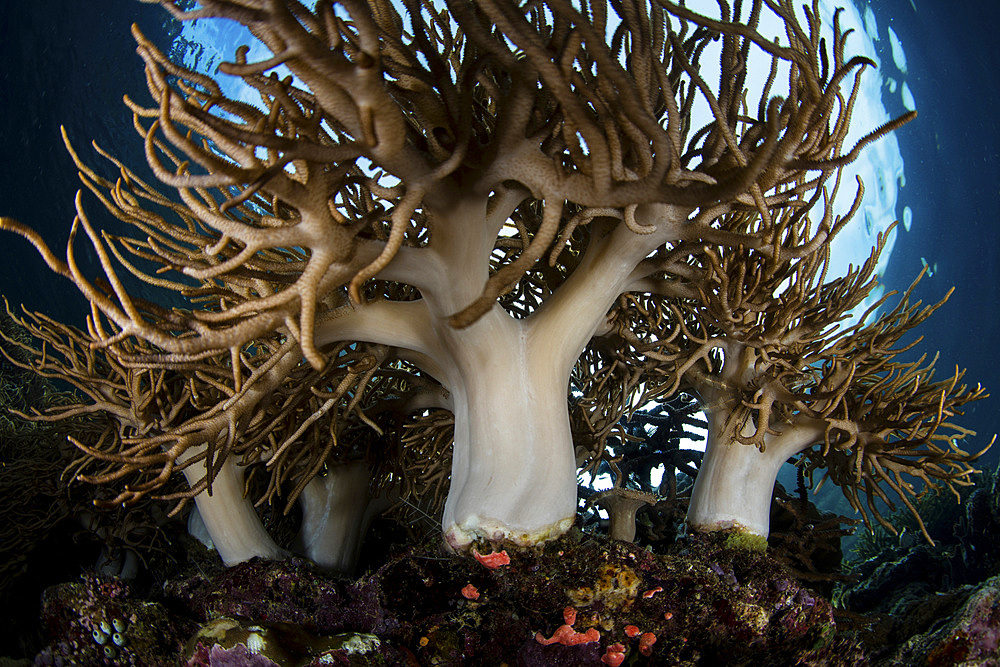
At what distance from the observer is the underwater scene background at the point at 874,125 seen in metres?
16.8

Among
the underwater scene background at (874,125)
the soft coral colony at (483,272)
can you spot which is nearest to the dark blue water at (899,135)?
the underwater scene background at (874,125)

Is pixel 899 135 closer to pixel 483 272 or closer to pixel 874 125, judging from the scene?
pixel 874 125

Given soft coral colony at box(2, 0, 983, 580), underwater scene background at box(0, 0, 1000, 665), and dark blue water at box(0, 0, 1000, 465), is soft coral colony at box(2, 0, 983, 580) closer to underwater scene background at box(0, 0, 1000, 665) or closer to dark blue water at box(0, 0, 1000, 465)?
underwater scene background at box(0, 0, 1000, 665)

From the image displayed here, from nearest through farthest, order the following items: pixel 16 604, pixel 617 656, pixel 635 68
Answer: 1. pixel 635 68
2. pixel 617 656
3. pixel 16 604

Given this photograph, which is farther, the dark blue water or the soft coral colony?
the dark blue water

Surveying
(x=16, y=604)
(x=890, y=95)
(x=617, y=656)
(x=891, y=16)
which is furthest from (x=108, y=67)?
(x=890, y=95)

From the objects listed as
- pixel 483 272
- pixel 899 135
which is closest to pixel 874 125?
pixel 899 135

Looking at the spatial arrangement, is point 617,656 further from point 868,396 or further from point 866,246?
point 866,246

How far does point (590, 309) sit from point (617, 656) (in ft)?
4.48

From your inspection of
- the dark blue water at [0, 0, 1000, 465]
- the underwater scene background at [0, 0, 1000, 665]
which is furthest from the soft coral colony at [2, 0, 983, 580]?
the dark blue water at [0, 0, 1000, 465]

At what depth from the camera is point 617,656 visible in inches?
69.1

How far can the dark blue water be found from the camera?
55.0ft

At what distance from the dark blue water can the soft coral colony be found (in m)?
20.0

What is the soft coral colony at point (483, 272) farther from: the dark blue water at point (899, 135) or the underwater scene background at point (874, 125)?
the dark blue water at point (899, 135)
